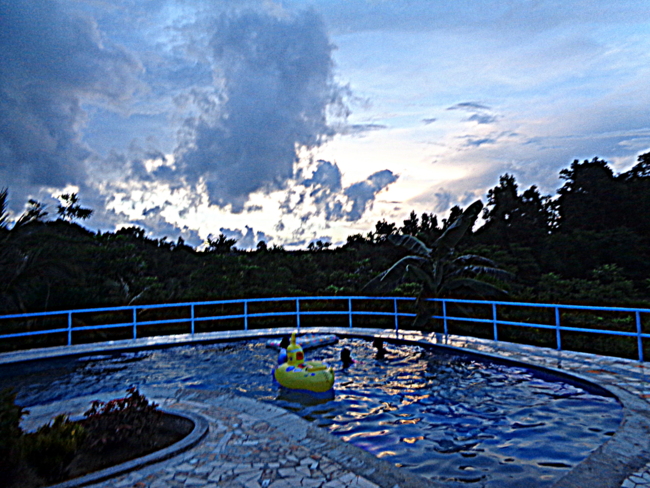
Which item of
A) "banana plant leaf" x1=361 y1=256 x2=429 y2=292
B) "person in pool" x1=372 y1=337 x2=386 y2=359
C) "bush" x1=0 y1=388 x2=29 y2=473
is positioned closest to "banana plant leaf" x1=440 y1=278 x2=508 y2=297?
"banana plant leaf" x1=361 y1=256 x2=429 y2=292

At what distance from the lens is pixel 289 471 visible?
5168mm

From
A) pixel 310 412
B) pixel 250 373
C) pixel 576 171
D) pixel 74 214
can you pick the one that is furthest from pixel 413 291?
pixel 74 214

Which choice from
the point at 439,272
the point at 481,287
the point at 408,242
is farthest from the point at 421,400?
the point at 408,242

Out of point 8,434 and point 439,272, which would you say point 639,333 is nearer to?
point 439,272

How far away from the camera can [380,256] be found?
3195 cm

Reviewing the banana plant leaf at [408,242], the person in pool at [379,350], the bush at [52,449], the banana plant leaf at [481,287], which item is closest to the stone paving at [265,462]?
the bush at [52,449]

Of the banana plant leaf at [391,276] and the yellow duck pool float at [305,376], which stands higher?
the banana plant leaf at [391,276]

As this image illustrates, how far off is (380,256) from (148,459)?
27185 millimetres

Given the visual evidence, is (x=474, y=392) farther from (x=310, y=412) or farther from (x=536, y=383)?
(x=310, y=412)

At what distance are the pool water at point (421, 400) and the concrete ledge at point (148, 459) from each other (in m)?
1.96

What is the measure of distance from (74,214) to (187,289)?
9370mm

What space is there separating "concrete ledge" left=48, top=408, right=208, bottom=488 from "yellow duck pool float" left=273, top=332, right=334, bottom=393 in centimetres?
244

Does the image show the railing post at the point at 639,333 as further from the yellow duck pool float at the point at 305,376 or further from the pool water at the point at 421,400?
the yellow duck pool float at the point at 305,376

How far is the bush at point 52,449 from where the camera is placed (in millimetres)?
5152
